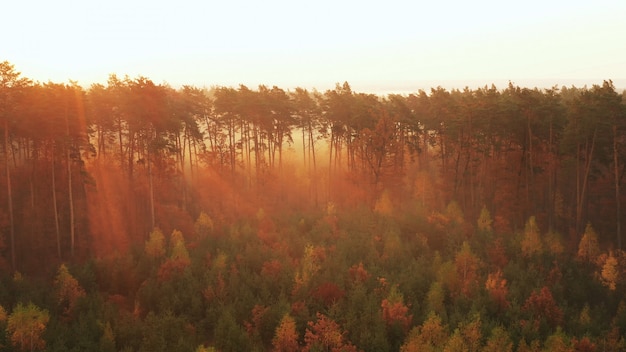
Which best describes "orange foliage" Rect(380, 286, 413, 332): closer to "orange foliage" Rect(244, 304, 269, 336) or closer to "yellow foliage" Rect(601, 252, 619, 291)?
"orange foliage" Rect(244, 304, 269, 336)

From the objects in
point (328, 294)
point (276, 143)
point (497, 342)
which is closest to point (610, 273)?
point (497, 342)

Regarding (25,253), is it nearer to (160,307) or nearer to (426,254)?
(160,307)

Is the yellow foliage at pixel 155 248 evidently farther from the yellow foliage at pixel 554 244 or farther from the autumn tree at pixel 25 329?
the yellow foliage at pixel 554 244

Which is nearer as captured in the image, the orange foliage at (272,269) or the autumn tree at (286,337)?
the autumn tree at (286,337)

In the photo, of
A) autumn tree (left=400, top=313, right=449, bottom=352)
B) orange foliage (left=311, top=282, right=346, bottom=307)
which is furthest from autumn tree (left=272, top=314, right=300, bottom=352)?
autumn tree (left=400, top=313, right=449, bottom=352)

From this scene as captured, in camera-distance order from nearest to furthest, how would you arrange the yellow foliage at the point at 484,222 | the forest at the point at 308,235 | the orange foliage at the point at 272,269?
the forest at the point at 308,235
the orange foliage at the point at 272,269
the yellow foliage at the point at 484,222

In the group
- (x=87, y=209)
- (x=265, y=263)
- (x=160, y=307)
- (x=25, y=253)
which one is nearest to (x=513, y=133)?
(x=265, y=263)

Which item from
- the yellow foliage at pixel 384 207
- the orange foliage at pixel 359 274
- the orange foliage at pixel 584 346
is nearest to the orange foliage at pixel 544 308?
the orange foliage at pixel 584 346

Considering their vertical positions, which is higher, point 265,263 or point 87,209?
point 87,209
